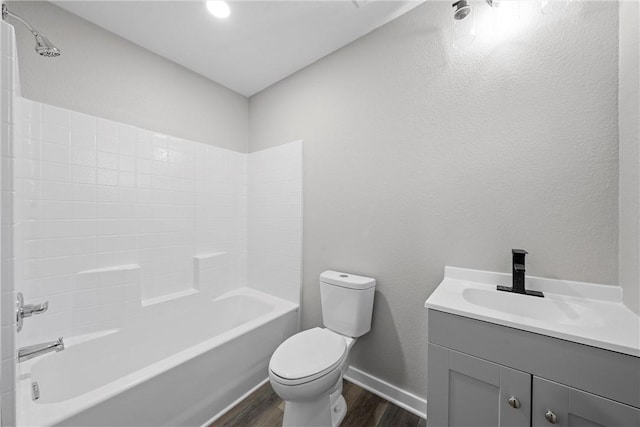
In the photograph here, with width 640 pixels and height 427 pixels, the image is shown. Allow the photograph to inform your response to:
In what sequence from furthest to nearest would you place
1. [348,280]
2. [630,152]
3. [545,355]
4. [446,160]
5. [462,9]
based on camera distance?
[348,280] < [446,160] < [462,9] < [630,152] < [545,355]

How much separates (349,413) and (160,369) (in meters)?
1.11

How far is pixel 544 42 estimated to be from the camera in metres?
1.14

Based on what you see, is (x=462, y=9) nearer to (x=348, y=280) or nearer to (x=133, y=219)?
(x=348, y=280)

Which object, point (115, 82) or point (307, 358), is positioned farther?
point (115, 82)

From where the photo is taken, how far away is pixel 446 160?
4.61 ft

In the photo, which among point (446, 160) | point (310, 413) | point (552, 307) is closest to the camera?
point (552, 307)

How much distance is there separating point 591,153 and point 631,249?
0.42 m

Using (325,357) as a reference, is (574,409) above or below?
above

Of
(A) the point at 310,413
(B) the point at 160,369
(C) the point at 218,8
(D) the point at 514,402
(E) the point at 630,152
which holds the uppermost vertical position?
(C) the point at 218,8

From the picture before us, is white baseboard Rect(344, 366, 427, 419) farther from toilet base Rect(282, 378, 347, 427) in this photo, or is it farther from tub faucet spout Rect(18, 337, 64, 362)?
tub faucet spout Rect(18, 337, 64, 362)

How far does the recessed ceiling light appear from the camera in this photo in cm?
148

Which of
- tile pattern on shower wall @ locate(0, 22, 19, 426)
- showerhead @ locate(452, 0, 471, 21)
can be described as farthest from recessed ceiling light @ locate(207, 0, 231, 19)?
showerhead @ locate(452, 0, 471, 21)

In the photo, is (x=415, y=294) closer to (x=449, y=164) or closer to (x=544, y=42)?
(x=449, y=164)

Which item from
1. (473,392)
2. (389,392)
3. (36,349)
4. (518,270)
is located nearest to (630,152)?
(518,270)
